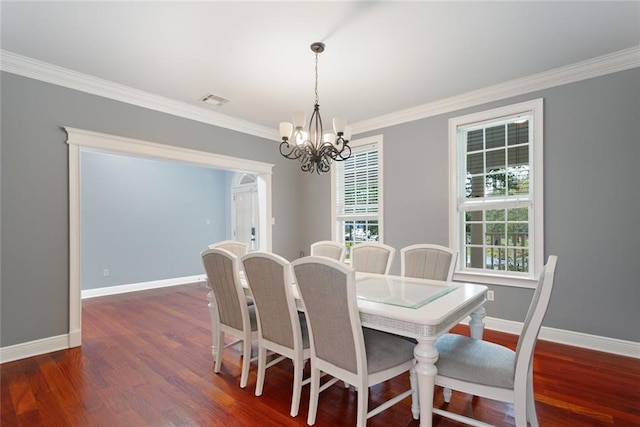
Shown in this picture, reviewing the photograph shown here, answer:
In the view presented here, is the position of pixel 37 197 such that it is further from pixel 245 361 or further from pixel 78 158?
pixel 245 361

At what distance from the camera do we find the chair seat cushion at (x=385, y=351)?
173 cm

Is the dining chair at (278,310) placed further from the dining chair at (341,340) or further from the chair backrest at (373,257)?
the chair backrest at (373,257)

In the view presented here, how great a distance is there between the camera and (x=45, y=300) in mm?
2926

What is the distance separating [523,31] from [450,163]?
158 centimetres

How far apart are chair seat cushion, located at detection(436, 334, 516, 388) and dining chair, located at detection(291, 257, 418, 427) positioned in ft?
0.78

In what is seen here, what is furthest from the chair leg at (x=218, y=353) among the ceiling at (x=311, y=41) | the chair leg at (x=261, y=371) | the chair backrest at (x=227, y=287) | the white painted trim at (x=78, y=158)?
the ceiling at (x=311, y=41)

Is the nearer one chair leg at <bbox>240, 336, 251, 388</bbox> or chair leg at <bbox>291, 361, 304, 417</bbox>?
chair leg at <bbox>291, 361, 304, 417</bbox>

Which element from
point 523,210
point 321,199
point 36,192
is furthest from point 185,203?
point 523,210

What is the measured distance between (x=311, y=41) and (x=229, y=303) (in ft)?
7.13

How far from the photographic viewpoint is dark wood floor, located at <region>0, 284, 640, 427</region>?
1.93m

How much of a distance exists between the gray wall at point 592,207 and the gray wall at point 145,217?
185 inches

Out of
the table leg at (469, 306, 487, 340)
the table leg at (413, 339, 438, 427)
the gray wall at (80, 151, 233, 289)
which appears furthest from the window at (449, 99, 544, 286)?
the gray wall at (80, 151, 233, 289)

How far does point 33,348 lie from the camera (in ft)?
9.34

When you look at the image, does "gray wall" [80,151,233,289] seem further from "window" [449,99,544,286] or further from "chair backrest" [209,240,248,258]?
"window" [449,99,544,286]
